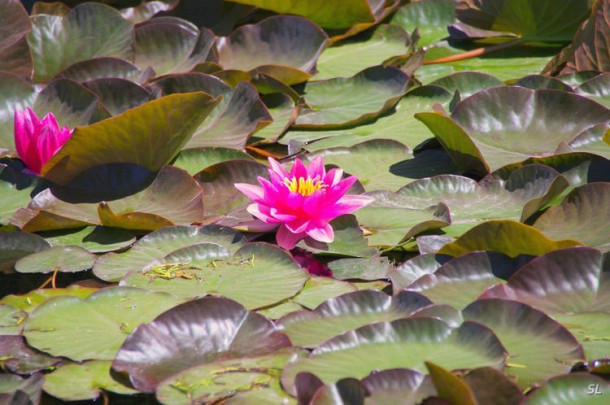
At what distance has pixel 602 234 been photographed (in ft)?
6.06

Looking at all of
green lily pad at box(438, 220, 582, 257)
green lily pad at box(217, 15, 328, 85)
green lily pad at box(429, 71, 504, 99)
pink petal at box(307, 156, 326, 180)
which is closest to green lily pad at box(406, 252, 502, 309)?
green lily pad at box(438, 220, 582, 257)

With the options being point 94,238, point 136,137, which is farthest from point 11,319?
point 136,137

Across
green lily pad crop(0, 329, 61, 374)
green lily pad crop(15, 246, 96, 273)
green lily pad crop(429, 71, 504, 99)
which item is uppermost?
green lily pad crop(429, 71, 504, 99)

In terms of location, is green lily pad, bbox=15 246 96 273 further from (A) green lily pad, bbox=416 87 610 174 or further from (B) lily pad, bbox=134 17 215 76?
(B) lily pad, bbox=134 17 215 76

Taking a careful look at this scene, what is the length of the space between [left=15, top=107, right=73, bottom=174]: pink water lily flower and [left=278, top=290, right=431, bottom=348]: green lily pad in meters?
1.00

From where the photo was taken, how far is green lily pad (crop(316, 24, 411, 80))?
10.2 ft

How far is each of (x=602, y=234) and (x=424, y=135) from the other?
816 millimetres

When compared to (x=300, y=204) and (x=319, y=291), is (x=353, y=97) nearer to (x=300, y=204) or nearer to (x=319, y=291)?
(x=300, y=204)

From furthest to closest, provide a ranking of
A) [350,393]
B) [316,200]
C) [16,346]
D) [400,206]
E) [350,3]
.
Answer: [350,3] → [400,206] → [316,200] → [16,346] → [350,393]

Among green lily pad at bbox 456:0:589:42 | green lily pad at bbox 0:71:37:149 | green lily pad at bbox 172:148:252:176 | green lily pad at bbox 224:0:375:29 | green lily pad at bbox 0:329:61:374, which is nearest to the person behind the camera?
green lily pad at bbox 0:329:61:374

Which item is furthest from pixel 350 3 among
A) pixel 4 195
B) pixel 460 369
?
pixel 460 369

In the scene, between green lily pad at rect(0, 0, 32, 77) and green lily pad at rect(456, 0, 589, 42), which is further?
green lily pad at rect(456, 0, 589, 42)

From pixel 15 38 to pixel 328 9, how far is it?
1.27m

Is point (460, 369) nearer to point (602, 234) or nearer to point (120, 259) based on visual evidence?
point (602, 234)
